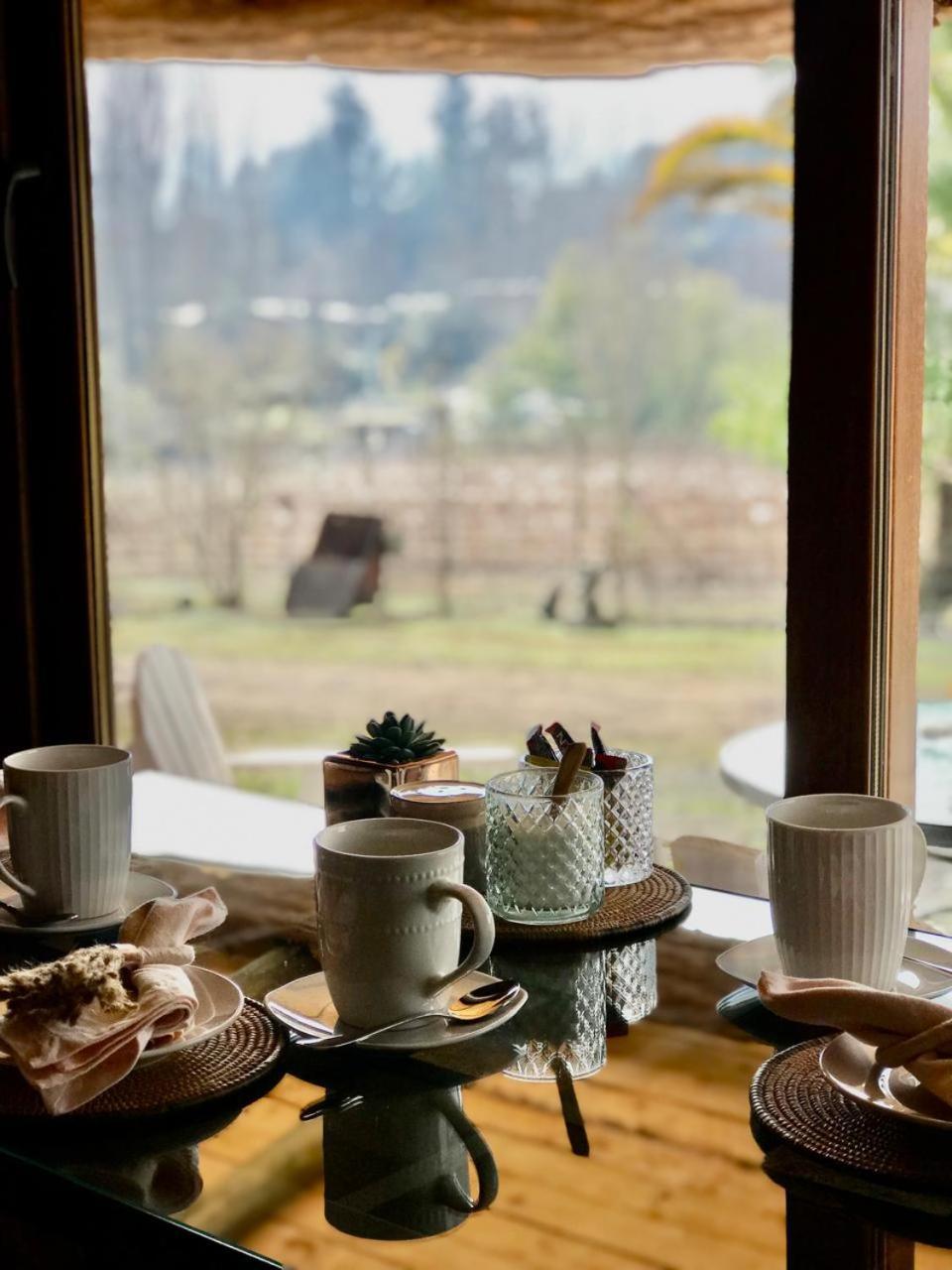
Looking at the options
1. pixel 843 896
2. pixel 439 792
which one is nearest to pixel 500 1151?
pixel 843 896

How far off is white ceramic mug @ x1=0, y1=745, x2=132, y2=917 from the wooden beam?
1337 millimetres

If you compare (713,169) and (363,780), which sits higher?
(713,169)

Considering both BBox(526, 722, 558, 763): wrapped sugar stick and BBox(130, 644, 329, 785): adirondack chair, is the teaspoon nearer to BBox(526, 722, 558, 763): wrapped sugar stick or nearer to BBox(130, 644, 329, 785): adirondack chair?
BBox(526, 722, 558, 763): wrapped sugar stick

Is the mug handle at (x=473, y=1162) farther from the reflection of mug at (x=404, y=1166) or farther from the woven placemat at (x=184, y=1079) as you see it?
the woven placemat at (x=184, y=1079)

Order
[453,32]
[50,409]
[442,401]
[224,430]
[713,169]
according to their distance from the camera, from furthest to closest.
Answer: [224,430] → [442,401] → [713,169] → [453,32] → [50,409]

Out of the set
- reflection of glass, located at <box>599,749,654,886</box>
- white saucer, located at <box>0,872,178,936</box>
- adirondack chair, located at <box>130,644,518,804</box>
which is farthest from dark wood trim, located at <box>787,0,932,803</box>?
adirondack chair, located at <box>130,644,518,804</box>

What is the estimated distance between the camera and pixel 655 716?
203 inches

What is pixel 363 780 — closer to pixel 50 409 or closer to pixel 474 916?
pixel 474 916

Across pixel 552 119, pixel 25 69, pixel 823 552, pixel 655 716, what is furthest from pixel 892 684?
pixel 552 119

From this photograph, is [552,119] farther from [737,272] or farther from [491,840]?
[491,840]

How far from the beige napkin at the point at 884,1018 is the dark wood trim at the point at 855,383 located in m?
0.40

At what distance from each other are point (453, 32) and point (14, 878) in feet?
7.83

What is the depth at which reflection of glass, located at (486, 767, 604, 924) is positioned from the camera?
859 millimetres

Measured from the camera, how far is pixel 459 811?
2.91ft
